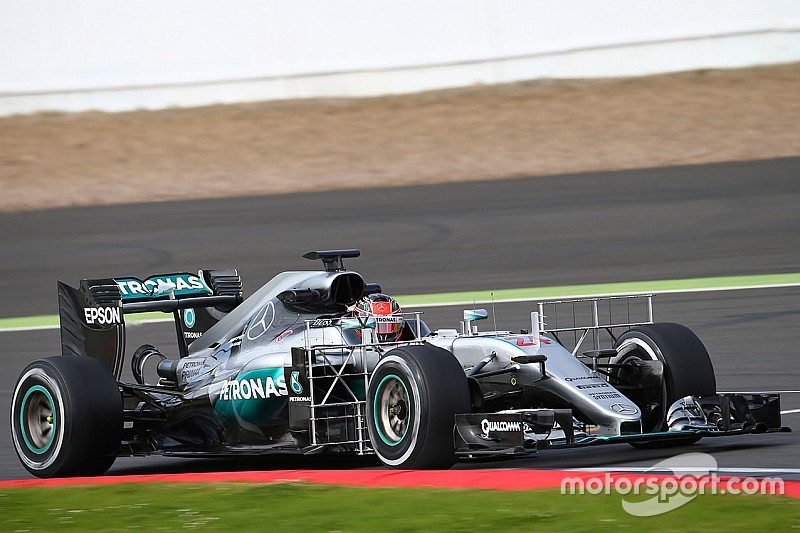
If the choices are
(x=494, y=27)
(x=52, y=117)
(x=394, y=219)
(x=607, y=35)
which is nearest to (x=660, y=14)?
(x=607, y=35)

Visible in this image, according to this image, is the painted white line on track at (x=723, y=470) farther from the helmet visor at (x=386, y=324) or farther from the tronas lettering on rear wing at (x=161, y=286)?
the tronas lettering on rear wing at (x=161, y=286)

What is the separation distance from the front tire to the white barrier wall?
22526 millimetres

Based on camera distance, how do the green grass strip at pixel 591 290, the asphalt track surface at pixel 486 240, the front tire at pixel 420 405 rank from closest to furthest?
the front tire at pixel 420 405, the asphalt track surface at pixel 486 240, the green grass strip at pixel 591 290

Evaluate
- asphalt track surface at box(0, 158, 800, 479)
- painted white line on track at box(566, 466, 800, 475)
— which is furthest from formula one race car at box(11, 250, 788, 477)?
asphalt track surface at box(0, 158, 800, 479)

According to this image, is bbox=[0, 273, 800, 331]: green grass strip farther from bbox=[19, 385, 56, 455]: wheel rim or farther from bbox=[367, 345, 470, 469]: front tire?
bbox=[367, 345, 470, 469]: front tire

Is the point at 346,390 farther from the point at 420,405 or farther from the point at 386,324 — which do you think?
the point at 420,405

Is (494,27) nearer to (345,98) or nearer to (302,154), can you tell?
(345,98)

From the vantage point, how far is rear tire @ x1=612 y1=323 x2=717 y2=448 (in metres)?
10.5

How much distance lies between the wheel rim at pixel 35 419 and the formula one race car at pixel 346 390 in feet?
0.03

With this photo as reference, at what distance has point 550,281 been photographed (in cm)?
1978

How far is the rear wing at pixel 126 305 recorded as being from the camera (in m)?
11.9

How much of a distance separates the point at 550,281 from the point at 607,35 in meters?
13.0

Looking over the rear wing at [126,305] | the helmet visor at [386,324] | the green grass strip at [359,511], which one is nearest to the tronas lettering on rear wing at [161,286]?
the rear wing at [126,305]

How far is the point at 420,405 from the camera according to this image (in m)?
9.38
